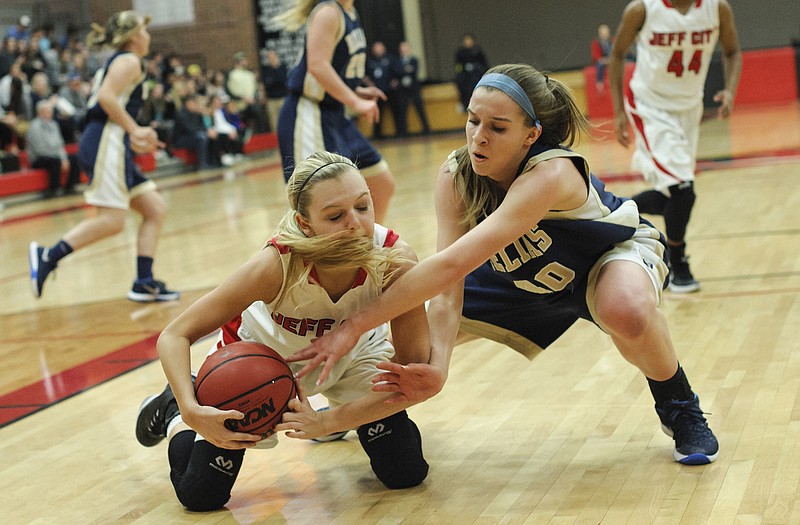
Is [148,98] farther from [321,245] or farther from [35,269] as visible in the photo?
[321,245]

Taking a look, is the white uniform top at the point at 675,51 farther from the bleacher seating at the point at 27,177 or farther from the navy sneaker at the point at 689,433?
the bleacher seating at the point at 27,177

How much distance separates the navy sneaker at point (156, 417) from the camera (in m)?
3.05

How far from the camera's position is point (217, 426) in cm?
248

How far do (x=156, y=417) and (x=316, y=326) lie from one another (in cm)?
64

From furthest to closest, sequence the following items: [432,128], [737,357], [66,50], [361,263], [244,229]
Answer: [432,128], [66,50], [244,229], [737,357], [361,263]

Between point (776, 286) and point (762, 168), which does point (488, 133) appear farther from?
point (762, 168)

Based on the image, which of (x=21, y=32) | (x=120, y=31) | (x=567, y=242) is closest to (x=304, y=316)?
(x=567, y=242)

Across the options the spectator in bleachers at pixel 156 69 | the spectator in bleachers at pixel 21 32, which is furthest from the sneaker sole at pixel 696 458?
the spectator in bleachers at pixel 21 32

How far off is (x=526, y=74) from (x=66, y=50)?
1518cm

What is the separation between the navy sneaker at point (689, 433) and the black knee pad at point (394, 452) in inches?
26.3

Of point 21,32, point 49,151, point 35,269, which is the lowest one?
point 49,151

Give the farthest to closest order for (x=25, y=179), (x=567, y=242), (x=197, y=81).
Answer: (x=197, y=81) < (x=25, y=179) < (x=567, y=242)

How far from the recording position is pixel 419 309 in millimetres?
2672

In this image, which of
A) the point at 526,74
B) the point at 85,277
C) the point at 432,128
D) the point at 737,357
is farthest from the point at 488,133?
the point at 432,128
